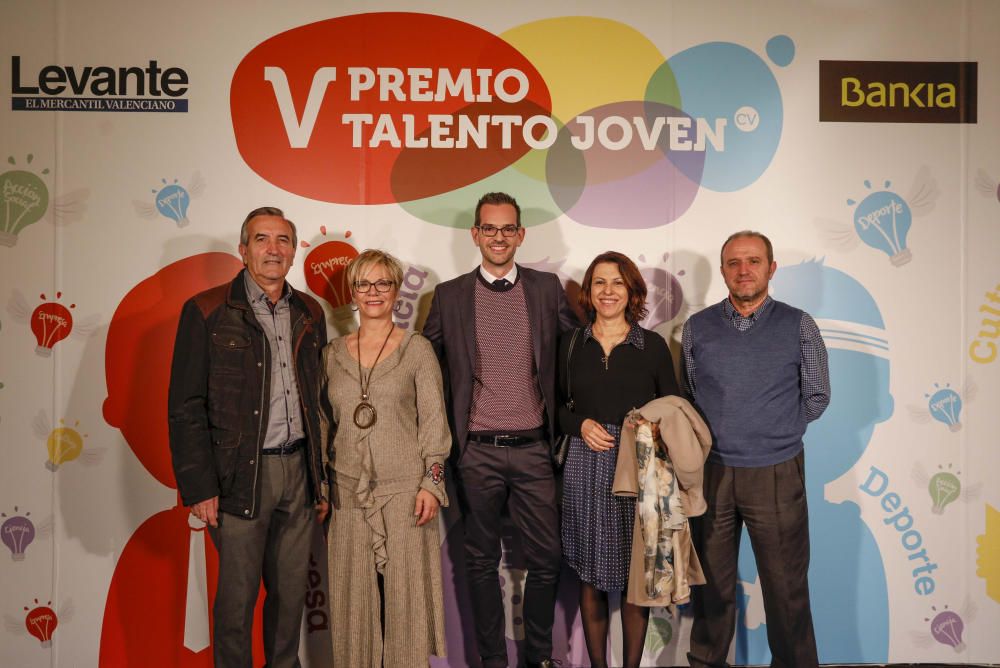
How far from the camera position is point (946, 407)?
3576mm

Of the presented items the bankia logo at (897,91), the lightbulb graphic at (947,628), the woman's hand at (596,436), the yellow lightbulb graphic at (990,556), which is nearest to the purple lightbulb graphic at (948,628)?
the lightbulb graphic at (947,628)

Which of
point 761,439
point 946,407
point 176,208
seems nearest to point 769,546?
point 761,439

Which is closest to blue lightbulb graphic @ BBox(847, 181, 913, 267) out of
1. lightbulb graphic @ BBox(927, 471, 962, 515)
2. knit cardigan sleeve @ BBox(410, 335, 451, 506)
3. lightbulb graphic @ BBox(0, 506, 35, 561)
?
lightbulb graphic @ BBox(927, 471, 962, 515)

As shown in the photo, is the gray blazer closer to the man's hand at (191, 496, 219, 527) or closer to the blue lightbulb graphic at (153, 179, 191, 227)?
the man's hand at (191, 496, 219, 527)

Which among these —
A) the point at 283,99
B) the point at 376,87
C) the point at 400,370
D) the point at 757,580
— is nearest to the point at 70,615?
the point at 400,370

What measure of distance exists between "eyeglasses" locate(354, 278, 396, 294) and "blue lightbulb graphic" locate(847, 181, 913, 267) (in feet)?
8.07

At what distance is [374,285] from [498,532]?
1.24 meters

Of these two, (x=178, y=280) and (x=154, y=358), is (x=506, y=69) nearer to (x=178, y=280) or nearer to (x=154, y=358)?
(x=178, y=280)

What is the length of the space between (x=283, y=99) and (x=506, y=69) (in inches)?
45.2

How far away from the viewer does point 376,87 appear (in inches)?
138

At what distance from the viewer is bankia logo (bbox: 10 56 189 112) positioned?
347 centimetres

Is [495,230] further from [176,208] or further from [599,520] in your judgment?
[176,208]

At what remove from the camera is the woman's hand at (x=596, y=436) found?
9.30 ft

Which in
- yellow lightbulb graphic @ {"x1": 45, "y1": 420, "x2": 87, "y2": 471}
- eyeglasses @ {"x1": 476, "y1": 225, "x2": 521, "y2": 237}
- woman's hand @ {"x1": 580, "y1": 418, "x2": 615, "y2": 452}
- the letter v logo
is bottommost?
yellow lightbulb graphic @ {"x1": 45, "y1": 420, "x2": 87, "y2": 471}
